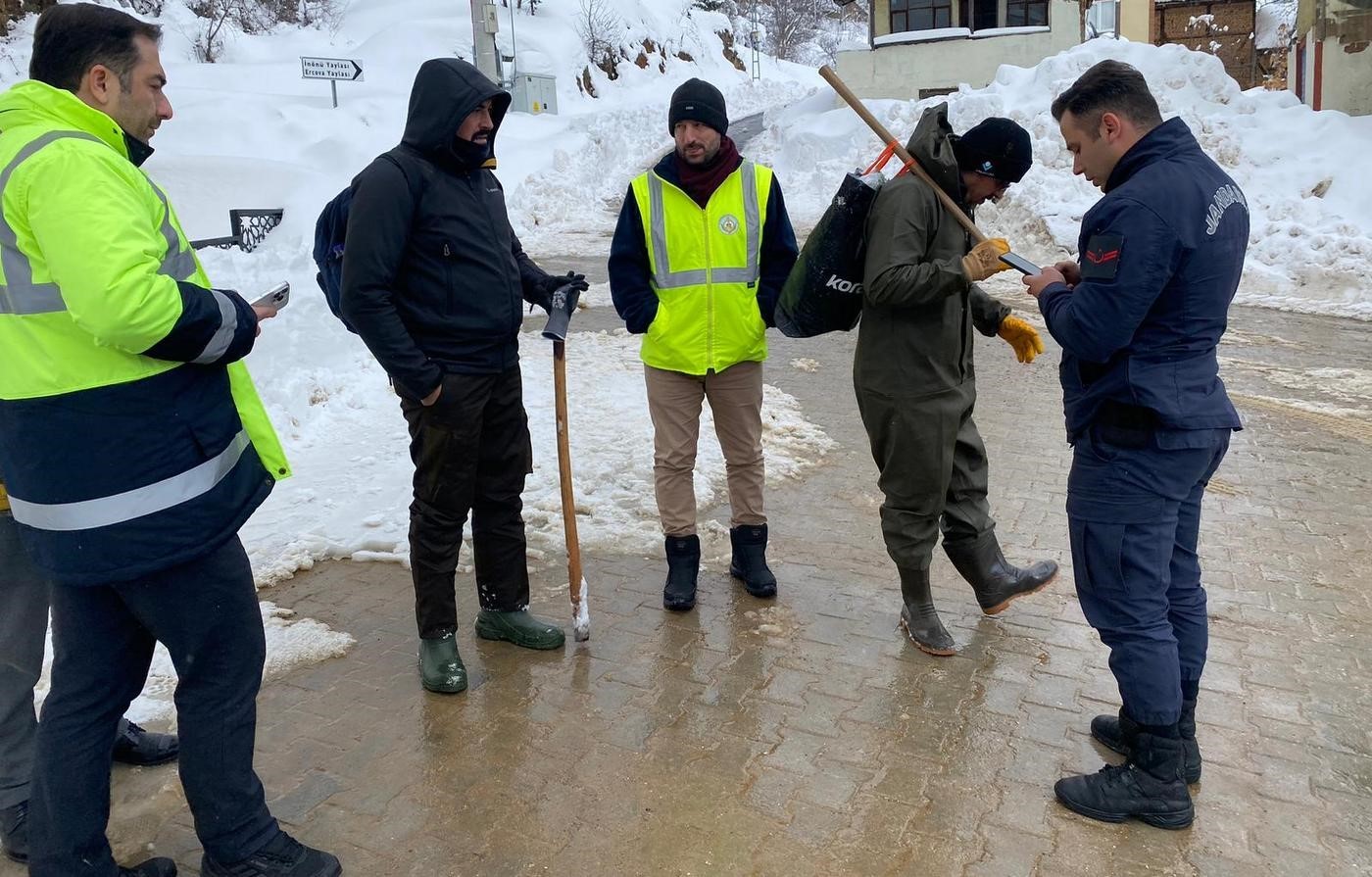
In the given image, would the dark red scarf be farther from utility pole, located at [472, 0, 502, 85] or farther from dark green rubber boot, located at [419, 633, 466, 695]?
utility pole, located at [472, 0, 502, 85]

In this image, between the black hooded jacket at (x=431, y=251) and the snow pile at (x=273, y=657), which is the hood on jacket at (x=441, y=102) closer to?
the black hooded jacket at (x=431, y=251)

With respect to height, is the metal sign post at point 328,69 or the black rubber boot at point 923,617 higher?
the metal sign post at point 328,69

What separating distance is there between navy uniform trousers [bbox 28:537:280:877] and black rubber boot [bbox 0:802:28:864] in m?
0.28

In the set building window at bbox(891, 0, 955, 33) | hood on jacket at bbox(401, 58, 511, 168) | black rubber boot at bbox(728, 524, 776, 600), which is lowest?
black rubber boot at bbox(728, 524, 776, 600)

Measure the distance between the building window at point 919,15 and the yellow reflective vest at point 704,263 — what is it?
82.4 feet

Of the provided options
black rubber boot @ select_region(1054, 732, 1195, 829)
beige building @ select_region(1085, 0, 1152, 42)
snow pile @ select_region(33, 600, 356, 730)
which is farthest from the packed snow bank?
snow pile @ select_region(33, 600, 356, 730)

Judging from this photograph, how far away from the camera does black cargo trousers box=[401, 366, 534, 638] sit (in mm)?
3637

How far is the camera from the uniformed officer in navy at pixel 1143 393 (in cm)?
276

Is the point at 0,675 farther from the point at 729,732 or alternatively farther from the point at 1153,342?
the point at 1153,342

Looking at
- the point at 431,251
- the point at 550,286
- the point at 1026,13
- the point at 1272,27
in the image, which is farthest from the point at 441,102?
the point at 1272,27

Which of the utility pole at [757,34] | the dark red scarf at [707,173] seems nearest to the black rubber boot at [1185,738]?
Answer: the dark red scarf at [707,173]

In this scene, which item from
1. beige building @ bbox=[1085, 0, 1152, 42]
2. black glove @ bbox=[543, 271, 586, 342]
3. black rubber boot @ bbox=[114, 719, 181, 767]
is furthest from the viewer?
beige building @ bbox=[1085, 0, 1152, 42]

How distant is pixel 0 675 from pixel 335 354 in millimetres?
5141

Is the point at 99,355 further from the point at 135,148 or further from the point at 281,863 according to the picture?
the point at 281,863
